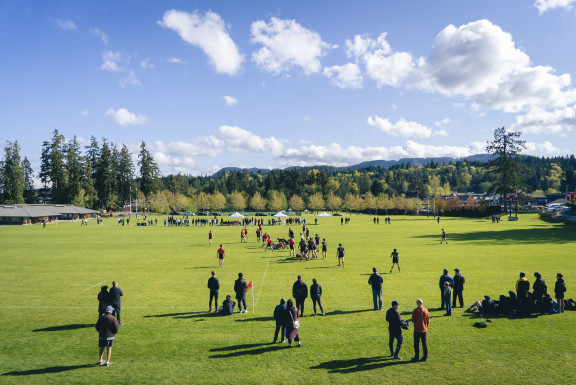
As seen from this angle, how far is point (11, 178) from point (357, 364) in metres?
111

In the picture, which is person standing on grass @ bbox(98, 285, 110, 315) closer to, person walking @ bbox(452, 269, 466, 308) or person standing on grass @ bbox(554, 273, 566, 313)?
person walking @ bbox(452, 269, 466, 308)

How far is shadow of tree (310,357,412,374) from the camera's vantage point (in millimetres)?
8680

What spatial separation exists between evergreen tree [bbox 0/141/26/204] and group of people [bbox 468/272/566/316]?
110811 mm

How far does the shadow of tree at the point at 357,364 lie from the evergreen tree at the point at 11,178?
108 m

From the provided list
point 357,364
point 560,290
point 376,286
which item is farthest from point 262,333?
point 560,290

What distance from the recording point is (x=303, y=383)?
802cm

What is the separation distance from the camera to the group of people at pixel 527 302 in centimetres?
1241

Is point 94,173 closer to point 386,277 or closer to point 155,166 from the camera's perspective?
point 155,166

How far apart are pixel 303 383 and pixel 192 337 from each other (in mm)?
4614

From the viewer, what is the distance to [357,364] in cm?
894

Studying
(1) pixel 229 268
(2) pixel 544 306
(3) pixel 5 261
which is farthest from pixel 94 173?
(2) pixel 544 306

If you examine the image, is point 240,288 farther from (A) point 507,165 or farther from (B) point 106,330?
(A) point 507,165

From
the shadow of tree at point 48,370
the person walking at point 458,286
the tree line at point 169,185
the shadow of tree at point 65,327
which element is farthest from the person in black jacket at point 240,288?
the tree line at point 169,185

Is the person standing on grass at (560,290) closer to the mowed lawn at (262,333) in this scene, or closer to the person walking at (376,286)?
the mowed lawn at (262,333)
